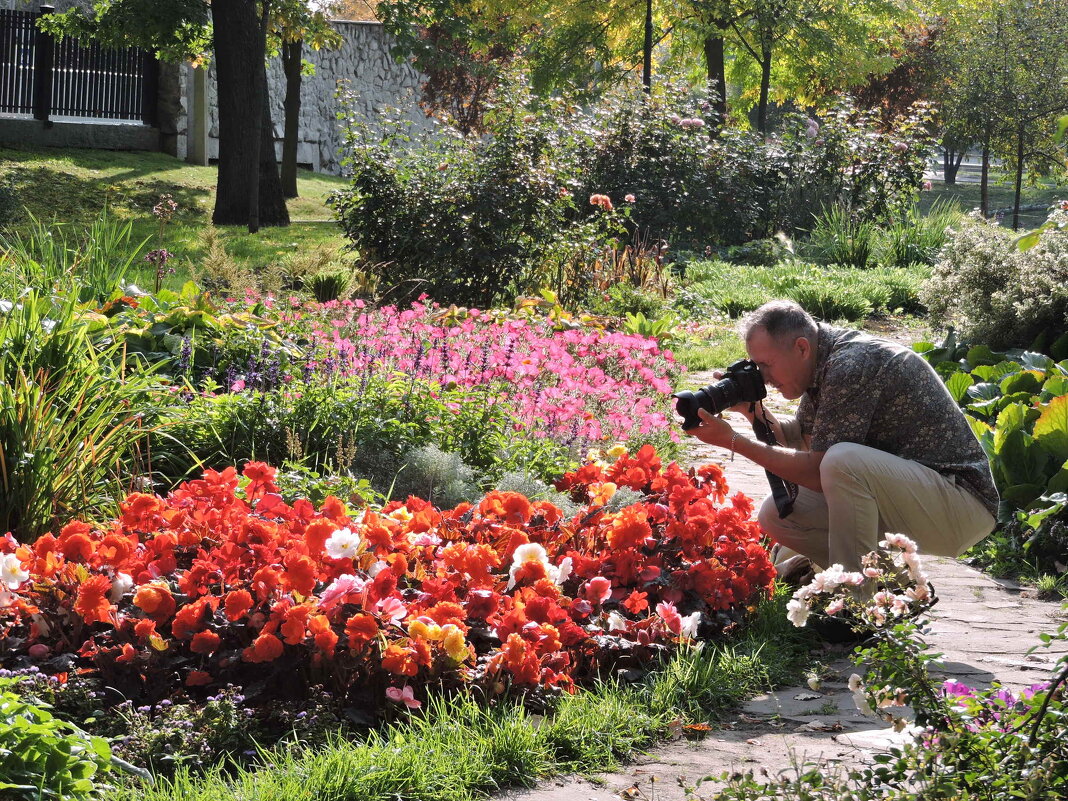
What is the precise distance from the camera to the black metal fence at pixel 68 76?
18781mm

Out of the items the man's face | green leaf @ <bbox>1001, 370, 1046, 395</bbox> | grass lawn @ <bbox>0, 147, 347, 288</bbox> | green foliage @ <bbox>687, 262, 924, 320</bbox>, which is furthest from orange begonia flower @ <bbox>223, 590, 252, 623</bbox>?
green foliage @ <bbox>687, 262, 924, 320</bbox>

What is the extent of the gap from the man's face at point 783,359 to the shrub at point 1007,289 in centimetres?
410

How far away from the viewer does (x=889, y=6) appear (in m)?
26.5

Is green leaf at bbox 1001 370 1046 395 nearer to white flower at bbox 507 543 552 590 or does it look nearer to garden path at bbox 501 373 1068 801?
garden path at bbox 501 373 1068 801

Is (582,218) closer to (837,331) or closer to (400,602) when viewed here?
(837,331)

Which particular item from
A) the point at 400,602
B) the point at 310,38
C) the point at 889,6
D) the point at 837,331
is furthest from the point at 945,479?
the point at 889,6

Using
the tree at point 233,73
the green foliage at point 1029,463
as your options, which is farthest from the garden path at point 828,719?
the tree at point 233,73

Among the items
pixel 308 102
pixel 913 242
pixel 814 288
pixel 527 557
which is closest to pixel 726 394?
pixel 527 557

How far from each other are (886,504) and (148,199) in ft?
48.0

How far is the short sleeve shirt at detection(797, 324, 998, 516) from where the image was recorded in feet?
12.9

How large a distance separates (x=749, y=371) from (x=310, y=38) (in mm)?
16748

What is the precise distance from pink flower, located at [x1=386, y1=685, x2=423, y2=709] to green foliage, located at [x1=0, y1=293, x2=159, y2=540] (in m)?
1.75

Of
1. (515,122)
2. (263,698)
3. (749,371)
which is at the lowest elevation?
(263,698)

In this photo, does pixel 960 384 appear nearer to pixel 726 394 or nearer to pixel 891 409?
pixel 891 409
